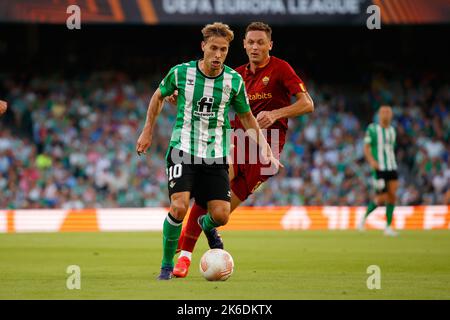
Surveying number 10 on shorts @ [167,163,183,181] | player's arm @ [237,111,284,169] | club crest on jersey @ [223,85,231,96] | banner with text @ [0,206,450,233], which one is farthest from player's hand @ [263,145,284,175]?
banner with text @ [0,206,450,233]

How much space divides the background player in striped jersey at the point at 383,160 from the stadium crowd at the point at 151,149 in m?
5.82

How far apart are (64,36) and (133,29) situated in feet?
7.19

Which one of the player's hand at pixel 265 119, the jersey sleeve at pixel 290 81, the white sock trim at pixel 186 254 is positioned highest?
the jersey sleeve at pixel 290 81

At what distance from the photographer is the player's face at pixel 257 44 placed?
9531 mm

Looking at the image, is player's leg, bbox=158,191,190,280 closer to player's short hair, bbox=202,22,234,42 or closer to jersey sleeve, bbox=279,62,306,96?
player's short hair, bbox=202,22,234,42

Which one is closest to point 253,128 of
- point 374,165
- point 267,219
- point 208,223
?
point 208,223

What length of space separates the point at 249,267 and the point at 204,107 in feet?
8.26

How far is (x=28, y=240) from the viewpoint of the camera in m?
15.7

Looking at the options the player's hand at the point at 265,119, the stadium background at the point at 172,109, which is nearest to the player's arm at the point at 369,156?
the stadium background at the point at 172,109

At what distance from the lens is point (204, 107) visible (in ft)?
27.0

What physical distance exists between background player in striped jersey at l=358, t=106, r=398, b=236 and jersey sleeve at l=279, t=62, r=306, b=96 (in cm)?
807

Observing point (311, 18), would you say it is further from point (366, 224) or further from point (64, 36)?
point (64, 36)

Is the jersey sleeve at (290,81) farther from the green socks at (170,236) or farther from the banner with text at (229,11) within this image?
the banner with text at (229,11)
